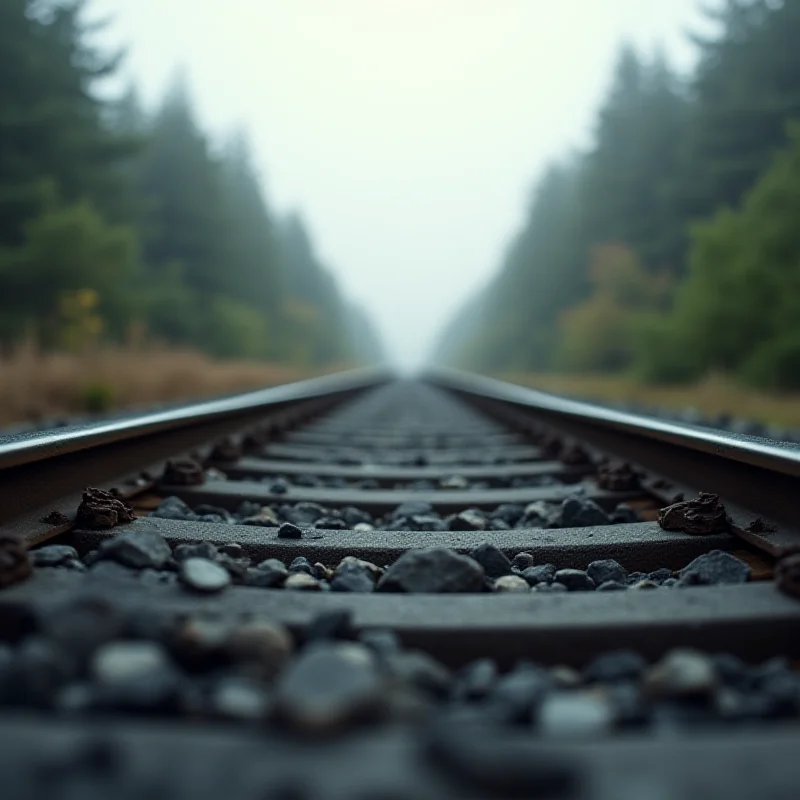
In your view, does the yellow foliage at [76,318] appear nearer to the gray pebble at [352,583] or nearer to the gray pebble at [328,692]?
the gray pebble at [352,583]

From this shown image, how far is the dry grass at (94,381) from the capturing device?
820 cm

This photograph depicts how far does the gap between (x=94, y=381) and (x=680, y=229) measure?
22.5 meters

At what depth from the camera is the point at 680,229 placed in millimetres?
26891

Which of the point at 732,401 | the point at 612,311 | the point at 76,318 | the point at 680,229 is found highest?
the point at 680,229

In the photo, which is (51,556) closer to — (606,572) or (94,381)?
(606,572)

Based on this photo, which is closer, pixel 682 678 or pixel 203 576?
pixel 682 678

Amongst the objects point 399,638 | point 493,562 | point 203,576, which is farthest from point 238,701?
point 493,562

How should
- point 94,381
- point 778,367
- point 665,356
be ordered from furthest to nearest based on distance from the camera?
1. point 665,356
2. point 778,367
3. point 94,381

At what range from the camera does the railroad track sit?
831 mm

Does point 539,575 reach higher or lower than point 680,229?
lower

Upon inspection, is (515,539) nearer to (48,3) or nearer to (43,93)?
(43,93)

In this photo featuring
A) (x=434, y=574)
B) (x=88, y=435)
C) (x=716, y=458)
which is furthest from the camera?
(x=88, y=435)

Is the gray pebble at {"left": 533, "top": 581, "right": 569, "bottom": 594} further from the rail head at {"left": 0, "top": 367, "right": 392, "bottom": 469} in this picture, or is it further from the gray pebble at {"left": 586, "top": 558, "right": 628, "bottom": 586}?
the rail head at {"left": 0, "top": 367, "right": 392, "bottom": 469}

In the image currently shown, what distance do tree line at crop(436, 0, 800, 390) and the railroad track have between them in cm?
1087
